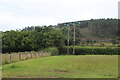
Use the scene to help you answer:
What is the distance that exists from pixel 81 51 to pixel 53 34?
302 inches

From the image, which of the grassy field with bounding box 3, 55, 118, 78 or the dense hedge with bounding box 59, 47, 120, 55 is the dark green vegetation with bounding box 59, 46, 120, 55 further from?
the grassy field with bounding box 3, 55, 118, 78

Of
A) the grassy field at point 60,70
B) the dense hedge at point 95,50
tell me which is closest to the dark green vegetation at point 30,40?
the dense hedge at point 95,50

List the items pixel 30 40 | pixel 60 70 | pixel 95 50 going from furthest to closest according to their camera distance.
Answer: pixel 95 50, pixel 30 40, pixel 60 70

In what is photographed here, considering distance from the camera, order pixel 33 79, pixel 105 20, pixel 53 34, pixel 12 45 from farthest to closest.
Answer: pixel 105 20, pixel 53 34, pixel 12 45, pixel 33 79

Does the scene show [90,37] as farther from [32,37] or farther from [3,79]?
[3,79]

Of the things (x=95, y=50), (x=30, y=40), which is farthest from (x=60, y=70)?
(x=95, y=50)

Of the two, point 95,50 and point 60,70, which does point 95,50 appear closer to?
point 95,50

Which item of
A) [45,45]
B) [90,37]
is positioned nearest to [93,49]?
[45,45]

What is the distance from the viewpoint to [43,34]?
40.9 m

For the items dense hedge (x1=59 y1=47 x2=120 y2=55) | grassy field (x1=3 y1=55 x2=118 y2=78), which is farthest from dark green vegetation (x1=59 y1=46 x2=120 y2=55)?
grassy field (x1=3 y1=55 x2=118 y2=78)

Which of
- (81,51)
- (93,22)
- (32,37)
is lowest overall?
(81,51)

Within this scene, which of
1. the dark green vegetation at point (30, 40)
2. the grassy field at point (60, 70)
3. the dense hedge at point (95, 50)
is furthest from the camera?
the dense hedge at point (95, 50)

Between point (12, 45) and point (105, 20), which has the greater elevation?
point (105, 20)

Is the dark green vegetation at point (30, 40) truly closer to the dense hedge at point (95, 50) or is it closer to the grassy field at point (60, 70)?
the dense hedge at point (95, 50)
